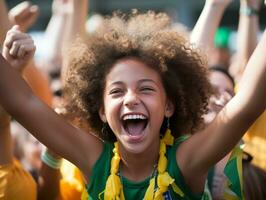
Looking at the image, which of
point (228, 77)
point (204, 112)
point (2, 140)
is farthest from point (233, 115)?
point (228, 77)

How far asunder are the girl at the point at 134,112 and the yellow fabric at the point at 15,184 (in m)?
0.26

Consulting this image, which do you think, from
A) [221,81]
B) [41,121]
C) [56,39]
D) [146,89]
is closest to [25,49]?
[41,121]

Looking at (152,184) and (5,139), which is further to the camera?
(5,139)

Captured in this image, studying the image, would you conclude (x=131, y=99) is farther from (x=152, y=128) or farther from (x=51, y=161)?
(x=51, y=161)

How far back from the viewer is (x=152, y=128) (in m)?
2.62

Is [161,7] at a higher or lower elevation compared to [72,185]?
higher

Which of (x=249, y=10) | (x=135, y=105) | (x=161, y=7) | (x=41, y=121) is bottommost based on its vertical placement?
(x=41, y=121)

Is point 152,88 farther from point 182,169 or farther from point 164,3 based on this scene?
point 164,3

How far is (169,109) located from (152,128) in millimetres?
186

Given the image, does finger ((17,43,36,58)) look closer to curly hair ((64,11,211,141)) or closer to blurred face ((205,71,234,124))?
curly hair ((64,11,211,141))

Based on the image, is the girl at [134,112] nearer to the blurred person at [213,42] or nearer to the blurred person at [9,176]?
the blurred person at [9,176]

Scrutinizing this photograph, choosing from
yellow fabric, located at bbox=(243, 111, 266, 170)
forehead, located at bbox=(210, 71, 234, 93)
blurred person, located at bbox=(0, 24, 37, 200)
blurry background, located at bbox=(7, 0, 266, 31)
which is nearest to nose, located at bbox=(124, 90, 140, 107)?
blurred person, located at bbox=(0, 24, 37, 200)

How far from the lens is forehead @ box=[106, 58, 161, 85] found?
2639mm

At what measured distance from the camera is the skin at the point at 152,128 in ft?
7.60
